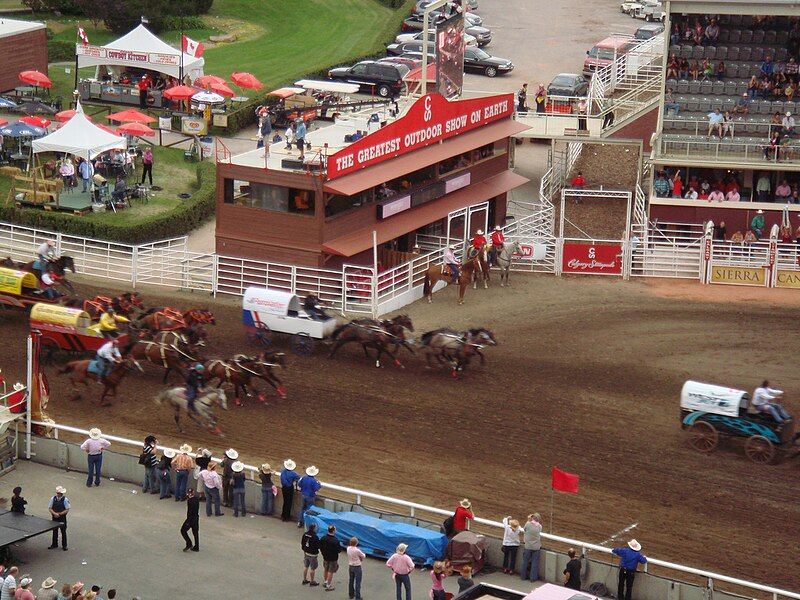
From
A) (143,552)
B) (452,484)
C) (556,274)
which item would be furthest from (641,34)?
(143,552)

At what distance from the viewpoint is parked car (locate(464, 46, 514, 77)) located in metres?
65.4

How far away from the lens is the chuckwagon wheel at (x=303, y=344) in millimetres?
34875

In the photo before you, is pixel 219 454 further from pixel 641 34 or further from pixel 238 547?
pixel 641 34

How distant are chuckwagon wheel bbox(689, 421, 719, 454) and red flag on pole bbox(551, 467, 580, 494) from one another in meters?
5.14

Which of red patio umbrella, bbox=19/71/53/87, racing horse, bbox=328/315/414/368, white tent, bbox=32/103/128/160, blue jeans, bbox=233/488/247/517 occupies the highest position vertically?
red patio umbrella, bbox=19/71/53/87

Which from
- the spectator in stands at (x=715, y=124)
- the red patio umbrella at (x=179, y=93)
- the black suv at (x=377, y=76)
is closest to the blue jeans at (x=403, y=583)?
the spectator in stands at (x=715, y=124)

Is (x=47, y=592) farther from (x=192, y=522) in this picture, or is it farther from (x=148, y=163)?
(x=148, y=163)

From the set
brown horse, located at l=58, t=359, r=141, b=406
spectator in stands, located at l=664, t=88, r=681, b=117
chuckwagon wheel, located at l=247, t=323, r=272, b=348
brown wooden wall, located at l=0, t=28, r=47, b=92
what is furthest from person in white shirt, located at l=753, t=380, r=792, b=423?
brown wooden wall, located at l=0, t=28, r=47, b=92

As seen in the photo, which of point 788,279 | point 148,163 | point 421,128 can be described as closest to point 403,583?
point 421,128

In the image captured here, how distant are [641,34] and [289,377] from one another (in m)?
39.1

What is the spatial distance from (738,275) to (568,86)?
64.8ft

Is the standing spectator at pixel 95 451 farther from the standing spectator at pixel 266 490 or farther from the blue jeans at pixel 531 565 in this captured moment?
the blue jeans at pixel 531 565

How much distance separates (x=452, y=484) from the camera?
28.4 meters

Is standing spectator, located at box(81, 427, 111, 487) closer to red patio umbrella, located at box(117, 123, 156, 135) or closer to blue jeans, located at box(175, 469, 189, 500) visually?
blue jeans, located at box(175, 469, 189, 500)
